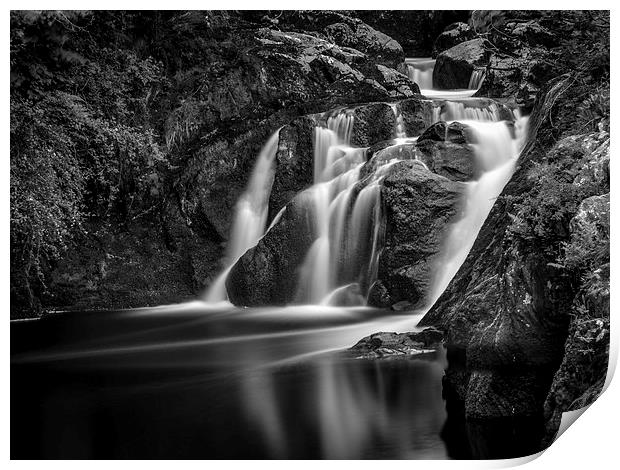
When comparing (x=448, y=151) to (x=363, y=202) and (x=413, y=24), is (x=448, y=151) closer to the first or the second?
(x=363, y=202)

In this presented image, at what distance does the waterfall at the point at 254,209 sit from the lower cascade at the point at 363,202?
0.01 m

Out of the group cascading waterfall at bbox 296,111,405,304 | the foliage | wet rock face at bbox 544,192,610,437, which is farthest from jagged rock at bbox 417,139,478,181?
wet rock face at bbox 544,192,610,437

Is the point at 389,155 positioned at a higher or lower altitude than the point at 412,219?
higher

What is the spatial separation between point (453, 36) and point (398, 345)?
280 centimetres

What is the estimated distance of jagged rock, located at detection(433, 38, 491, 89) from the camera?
20.3 feet

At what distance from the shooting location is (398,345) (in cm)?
437

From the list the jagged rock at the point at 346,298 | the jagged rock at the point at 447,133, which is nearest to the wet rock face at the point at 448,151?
the jagged rock at the point at 447,133

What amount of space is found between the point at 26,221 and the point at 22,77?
3.52 ft

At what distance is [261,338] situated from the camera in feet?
16.6

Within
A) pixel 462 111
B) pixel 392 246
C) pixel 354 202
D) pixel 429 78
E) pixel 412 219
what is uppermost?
pixel 429 78

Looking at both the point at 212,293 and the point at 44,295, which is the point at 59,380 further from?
the point at 212,293

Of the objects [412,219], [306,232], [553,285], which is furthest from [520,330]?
[306,232]

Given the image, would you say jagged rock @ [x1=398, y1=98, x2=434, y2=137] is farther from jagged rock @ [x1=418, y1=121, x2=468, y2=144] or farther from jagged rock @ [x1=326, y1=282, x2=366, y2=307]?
jagged rock @ [x1=326, y1=282, x2=366, y2=307]

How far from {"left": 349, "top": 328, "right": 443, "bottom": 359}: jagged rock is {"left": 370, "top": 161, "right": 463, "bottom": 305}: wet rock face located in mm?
1420
